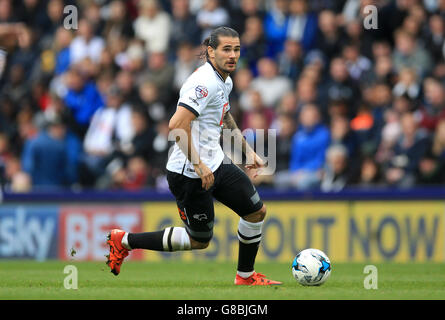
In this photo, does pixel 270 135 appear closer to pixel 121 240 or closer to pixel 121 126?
pixel 121 126

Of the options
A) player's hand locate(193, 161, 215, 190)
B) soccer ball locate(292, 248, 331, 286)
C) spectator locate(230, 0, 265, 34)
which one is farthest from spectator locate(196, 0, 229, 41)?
player's hand locate(193, 161, 215, 190)

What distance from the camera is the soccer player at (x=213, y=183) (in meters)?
8.75

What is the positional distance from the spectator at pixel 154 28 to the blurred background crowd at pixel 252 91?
1.1 inches

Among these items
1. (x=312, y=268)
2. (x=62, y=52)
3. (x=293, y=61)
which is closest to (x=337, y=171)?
(x=293, y=61)

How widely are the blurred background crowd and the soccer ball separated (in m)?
5.56

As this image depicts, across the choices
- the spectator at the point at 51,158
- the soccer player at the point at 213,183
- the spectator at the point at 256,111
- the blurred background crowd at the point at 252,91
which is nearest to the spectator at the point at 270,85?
the blurred background crowd at the point at 252,91

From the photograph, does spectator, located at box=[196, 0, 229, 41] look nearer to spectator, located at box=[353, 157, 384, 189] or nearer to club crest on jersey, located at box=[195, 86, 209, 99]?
spectator, located at box=[353, 157, 384, 189]

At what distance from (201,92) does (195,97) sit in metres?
0.09

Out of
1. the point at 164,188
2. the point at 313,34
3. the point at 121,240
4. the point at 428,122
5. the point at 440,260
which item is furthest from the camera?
the point at 313,34

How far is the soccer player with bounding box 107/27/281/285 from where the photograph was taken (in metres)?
8.75

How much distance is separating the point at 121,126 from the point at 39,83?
9.26ft

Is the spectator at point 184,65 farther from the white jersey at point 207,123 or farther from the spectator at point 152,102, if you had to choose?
the white jersey at point 207,123

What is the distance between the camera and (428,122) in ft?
47.6
